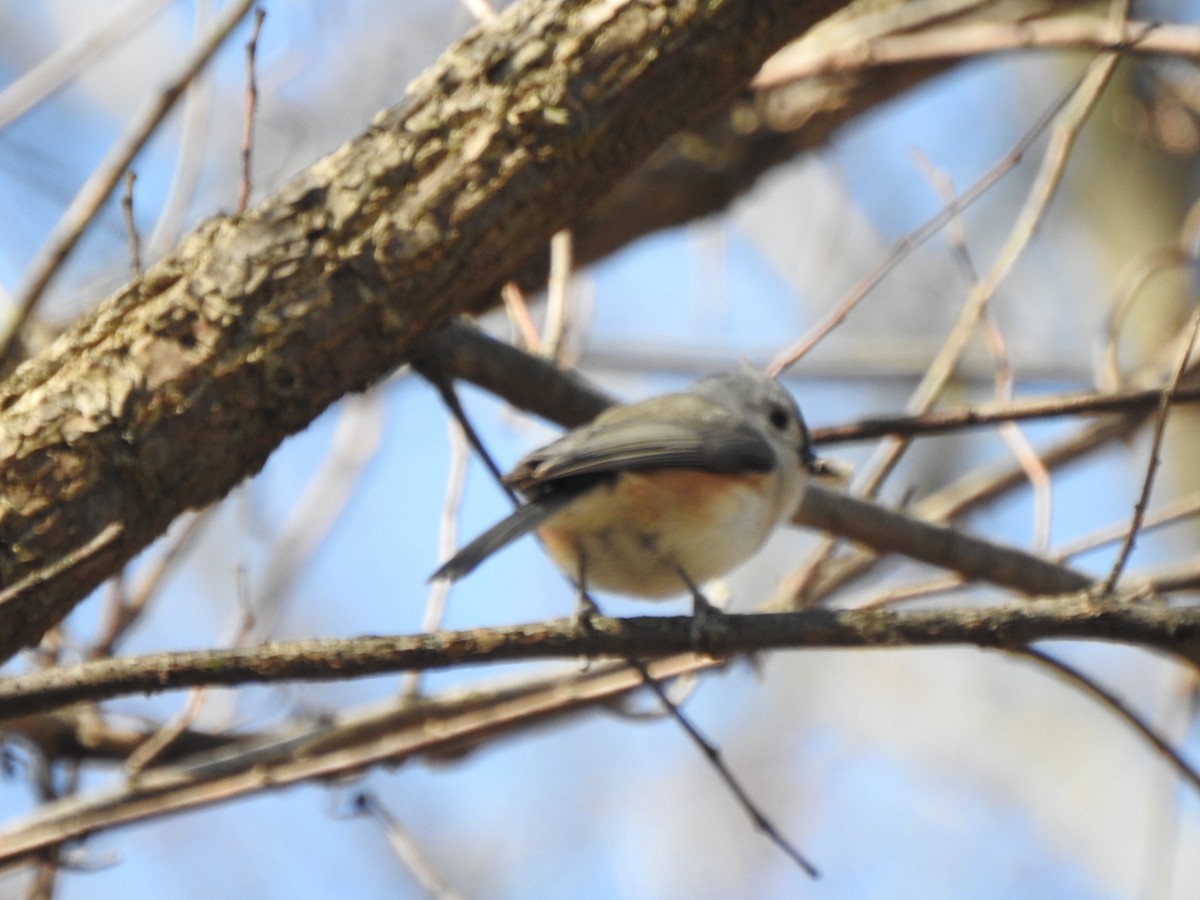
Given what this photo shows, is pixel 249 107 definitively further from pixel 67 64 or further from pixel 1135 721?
pixel 1135 721

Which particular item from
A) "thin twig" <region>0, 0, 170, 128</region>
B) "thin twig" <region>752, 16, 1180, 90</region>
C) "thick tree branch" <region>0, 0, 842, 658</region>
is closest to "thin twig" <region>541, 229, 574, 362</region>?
"thin twig" <region>752, 16, 1180, 90</region>

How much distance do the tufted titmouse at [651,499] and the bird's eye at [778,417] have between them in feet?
0.87

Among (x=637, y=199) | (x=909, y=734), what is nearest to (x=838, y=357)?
(x=637, y=199)

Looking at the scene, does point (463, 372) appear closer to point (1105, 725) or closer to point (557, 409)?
point (557, 409)

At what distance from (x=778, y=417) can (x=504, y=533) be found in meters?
1.05

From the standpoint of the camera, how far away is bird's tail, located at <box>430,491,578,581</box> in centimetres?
188

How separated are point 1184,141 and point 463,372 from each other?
2971 millimetres

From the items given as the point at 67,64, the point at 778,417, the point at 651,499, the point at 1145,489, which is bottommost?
the point at 1145,489

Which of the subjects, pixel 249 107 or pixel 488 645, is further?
pixel 249 107

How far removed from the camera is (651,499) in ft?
7.64

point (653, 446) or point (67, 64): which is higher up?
point (67, 64)

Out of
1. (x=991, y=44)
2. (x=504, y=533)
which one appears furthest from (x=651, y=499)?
(x=991, y=44)

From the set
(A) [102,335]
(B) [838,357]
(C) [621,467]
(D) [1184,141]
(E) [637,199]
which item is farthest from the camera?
(D) [1184,141]

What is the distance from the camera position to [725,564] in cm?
239
